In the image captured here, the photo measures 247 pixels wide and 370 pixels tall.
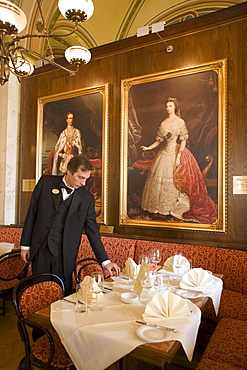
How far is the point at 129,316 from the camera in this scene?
1951 millimetres

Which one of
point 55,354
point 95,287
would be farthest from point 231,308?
point 55,354

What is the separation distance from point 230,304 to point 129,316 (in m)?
1.89

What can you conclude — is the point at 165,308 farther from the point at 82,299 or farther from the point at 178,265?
the point at 178,265

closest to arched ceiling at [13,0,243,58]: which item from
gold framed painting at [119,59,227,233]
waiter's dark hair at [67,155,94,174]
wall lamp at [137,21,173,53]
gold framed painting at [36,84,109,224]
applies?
wall lamp at [137,21,173,53]

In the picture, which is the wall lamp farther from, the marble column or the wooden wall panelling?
the marble column

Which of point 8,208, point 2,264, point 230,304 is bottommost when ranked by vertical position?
point 230,304

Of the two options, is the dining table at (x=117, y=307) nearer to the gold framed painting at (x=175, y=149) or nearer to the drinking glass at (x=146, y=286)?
the drinking glass at (x=146, y=286)

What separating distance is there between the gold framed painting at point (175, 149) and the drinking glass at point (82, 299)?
281cm

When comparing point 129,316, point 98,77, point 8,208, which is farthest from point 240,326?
point 8,208

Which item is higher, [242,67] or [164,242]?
[242,67]

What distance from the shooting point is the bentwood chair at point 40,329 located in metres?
2.06

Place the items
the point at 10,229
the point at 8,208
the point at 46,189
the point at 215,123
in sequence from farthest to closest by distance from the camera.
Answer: the point at 8,208, the point at 10,229, the point at 215,123, the point at 46,189

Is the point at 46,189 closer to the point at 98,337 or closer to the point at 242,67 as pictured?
the point at 98,337

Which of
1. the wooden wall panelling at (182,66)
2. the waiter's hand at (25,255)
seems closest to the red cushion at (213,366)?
the waiter's hand at (25,255)
